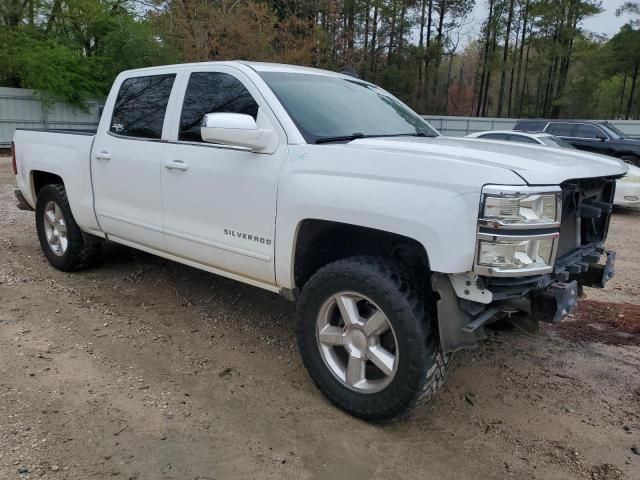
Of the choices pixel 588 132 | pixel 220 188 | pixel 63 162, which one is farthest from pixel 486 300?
pixel 588 132

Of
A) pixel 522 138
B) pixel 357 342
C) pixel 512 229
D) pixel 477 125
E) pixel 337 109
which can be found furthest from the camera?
pixel 477 125

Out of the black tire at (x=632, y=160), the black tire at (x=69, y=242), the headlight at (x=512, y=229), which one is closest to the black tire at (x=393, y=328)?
the headlight at (x=512, y=229)

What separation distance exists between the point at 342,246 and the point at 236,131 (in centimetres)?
98

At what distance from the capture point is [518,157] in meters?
2.93

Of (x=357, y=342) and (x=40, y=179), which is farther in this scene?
(x=40, y=179)

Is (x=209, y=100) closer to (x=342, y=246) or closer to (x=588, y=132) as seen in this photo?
(x=342, y=246)

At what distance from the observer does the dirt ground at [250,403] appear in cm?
284

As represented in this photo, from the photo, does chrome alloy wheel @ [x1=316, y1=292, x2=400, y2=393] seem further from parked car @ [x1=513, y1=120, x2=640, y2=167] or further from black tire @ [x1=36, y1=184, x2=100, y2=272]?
parked car @ [x1=513, y1=120, x2=640, y2=167]

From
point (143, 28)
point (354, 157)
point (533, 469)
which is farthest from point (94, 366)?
point (143, 28)

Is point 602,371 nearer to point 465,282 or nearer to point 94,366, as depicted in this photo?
point 465,282

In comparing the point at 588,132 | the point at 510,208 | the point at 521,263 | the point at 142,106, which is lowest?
the point at 588,132

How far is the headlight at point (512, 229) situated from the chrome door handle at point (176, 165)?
223cm

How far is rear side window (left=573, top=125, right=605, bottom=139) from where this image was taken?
52.4ft

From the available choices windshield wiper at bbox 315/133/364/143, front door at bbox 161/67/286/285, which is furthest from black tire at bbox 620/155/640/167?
front door at bbox 161/67/286/285
